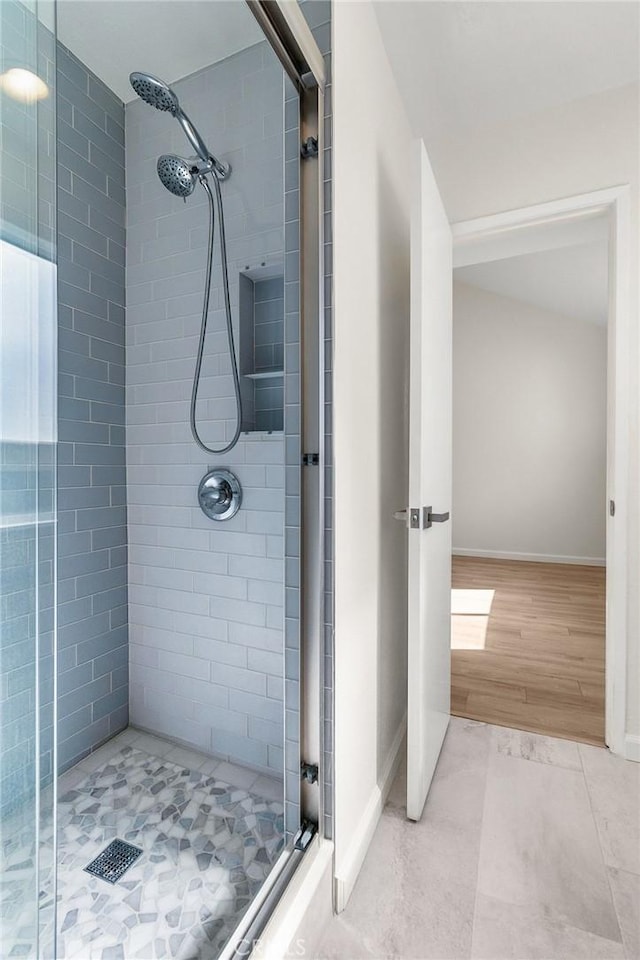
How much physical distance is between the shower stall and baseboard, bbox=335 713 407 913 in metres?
0.16

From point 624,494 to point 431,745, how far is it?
1.16 m

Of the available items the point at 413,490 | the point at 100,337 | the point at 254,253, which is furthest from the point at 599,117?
the point at 100,337

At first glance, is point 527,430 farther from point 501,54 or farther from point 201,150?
point 201,150

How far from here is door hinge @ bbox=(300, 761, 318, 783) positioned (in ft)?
3.78

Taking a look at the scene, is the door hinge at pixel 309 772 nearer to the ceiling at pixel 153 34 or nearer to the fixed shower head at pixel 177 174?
the fixed shower head at pixel 177 174

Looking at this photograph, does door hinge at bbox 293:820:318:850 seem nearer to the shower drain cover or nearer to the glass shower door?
the shower drain cover

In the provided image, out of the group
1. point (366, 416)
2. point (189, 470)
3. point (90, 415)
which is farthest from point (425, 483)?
point (90, 415)

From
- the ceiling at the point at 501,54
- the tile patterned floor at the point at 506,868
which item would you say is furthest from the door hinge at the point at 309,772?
the ceiling at the point at 501,54

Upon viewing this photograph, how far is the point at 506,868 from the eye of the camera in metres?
1.27

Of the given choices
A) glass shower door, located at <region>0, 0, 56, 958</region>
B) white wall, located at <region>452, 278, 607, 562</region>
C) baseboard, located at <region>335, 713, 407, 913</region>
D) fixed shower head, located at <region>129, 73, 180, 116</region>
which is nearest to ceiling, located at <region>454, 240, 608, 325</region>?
white wall, located at <region>452, 278, 607, 562</region>

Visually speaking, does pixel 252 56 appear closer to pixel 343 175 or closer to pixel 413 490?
pixel 343 175

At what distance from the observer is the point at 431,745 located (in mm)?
1578

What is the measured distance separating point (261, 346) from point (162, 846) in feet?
5.26

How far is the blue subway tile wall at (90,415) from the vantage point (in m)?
1.66
